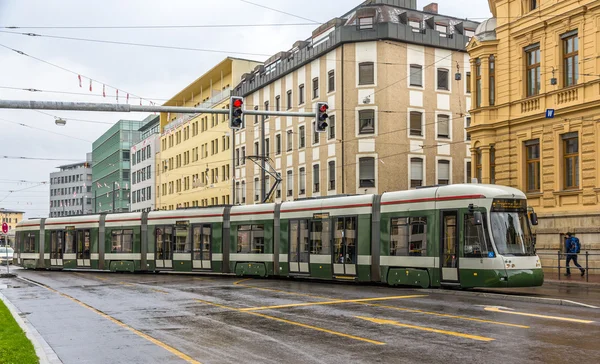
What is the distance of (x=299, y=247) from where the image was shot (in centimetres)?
2867

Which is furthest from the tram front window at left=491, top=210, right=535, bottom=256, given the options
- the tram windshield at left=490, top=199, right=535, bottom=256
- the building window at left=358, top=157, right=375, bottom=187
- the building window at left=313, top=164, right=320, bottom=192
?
the building window at left=313, top=164, right=320, bottom=192

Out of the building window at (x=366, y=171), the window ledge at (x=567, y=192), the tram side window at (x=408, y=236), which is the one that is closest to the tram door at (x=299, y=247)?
the tram side window at (x=408, y=236)

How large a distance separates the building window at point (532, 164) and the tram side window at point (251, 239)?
1168 centimetres

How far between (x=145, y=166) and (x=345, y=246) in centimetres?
7498

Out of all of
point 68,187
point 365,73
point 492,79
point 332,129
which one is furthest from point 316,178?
point 68,187

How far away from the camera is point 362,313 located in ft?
53.6

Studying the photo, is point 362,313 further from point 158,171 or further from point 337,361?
point 158,171

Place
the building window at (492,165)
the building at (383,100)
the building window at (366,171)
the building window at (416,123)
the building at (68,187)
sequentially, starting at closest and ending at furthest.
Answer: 1. the building window at (492,165)
2. the building window at (366,171)
3. the building at (383,100)
4. the building window at (416,123)
5. the building at (68,187)

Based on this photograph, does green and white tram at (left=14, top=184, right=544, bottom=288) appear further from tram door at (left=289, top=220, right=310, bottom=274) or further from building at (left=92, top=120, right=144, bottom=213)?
building at (left=92, top=120, right=144, bottom=213)

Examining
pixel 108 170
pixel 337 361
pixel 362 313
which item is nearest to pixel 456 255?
pixel 362 313

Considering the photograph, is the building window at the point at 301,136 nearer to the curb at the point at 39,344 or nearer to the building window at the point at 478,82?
the building window at the point at 478,82

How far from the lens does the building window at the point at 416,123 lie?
4944cm

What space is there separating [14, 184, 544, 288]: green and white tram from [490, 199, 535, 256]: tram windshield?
3 centimetres

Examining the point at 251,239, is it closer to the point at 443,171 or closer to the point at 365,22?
the point at 443,171
